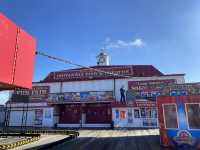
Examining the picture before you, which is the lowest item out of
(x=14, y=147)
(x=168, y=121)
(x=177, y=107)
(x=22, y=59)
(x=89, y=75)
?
(x=14, y=147)

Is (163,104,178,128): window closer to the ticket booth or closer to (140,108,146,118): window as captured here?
the ticket booth

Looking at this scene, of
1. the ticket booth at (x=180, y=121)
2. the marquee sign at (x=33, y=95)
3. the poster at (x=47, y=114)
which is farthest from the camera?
the marquee sign at (x=33, y=95)

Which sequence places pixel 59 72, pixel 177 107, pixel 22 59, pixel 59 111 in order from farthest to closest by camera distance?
pixel 59 72 < pixel 59 111 < pixel 177 107 < pixel 22 59

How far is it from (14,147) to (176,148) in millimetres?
10016

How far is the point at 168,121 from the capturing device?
12.0 metres

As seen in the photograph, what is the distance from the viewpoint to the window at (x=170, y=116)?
1181 centimetres

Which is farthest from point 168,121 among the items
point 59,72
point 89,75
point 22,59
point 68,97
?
point 59,72

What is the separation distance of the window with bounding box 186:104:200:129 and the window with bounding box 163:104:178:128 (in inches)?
29.9

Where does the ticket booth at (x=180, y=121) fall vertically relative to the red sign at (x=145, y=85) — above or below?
below

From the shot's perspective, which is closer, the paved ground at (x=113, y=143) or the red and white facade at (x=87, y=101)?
the paved ground at (x=113, y=143)

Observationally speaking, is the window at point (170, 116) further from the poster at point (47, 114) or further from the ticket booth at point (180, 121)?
the poster at point (47, 114)

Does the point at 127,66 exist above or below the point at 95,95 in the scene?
above

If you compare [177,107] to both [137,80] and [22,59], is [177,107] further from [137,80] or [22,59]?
[137,80]

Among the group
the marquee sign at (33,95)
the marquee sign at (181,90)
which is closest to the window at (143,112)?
the marquee sign at (181,90)
